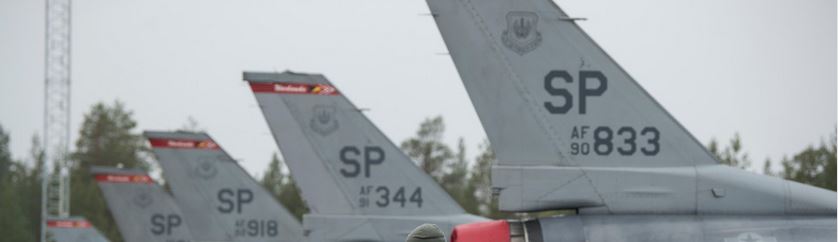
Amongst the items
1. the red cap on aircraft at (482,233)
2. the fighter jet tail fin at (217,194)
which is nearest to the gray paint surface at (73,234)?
the fighter jet tail fin at (217,194)

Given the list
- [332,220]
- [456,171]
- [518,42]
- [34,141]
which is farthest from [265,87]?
[34,141]

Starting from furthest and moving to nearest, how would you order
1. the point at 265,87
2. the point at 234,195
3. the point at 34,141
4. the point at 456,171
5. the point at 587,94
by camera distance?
the point at 34,141
the point at 456,171
the point at 234,195
the point at 265,87
the point at 587,94

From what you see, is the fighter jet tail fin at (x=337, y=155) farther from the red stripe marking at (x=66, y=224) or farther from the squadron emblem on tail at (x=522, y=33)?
the red stripe marking at (x=66, y=224)

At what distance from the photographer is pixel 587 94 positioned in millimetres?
14727

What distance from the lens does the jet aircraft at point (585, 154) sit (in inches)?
546

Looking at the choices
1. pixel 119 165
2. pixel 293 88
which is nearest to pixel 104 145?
pixel 119 165

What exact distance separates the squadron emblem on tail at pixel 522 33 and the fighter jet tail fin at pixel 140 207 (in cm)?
2245

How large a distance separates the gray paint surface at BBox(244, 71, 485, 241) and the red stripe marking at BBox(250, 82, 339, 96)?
0.01 m

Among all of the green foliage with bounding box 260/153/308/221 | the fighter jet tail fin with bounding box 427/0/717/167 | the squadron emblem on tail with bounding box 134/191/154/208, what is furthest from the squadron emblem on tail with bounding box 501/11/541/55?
the green foliage with bounding box 260/153/308/221

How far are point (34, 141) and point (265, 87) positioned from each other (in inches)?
2845

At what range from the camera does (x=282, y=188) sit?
64.3 m

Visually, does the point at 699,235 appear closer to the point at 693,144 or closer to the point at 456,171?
the point at 693,144

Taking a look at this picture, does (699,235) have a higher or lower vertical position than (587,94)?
lower

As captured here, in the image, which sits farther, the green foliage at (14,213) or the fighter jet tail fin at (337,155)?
the green foliage at (14,213)
